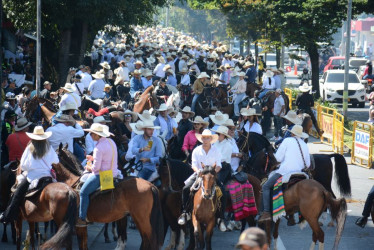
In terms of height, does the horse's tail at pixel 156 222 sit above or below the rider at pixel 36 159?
below

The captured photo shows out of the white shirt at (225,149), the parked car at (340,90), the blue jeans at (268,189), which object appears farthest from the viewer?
the parked car at (340,90)

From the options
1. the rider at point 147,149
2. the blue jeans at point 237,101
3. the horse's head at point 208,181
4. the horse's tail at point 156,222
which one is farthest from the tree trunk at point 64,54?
the horse's head at point 208,181

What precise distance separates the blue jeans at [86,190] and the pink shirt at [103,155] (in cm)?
12

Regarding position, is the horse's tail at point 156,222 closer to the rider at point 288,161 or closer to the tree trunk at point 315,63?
the rider at point 288,161

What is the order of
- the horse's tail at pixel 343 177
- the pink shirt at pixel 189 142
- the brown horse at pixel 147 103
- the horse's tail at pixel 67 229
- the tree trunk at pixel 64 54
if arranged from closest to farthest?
the horse's tail at pixel 67 229, the horse's tail at pixel 343 177, the pink shirt at pixel 189 142, the brown horse at pixel 147 103, the tree trunk at pixel 64 54

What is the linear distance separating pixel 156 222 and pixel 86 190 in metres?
1.24

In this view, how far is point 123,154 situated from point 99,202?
3.17m

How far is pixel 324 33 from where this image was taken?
3691 cm

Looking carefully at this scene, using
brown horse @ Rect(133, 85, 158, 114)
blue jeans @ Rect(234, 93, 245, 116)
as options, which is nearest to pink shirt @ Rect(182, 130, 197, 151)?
brown horse @ Rect(133, 85, 158, 114)

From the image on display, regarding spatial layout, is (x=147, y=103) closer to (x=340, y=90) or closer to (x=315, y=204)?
(x=315, y=204)

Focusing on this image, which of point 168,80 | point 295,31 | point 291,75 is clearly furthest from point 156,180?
point 291,75

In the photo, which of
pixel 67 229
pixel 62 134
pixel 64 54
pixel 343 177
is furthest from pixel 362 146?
pixel 64 54

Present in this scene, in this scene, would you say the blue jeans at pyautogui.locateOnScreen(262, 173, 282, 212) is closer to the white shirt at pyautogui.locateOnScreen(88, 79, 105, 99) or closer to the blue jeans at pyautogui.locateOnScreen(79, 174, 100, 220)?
the blue jeans at pyautogui.locateOnScreen(79, 174, 100, 220)

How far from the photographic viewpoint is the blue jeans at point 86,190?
41.6 feet
